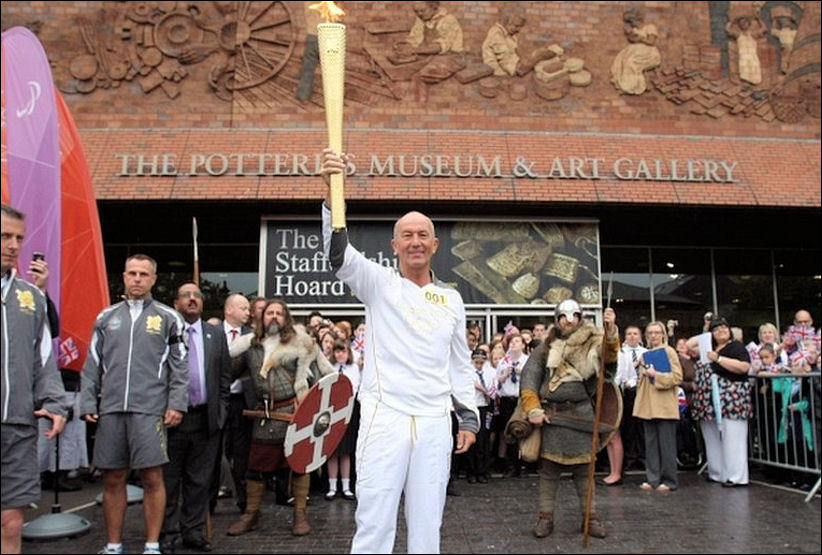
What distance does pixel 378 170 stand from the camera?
13.6 m

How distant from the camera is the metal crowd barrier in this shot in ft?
26.9

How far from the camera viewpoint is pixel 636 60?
14.7m

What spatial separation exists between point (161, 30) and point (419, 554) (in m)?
13.8

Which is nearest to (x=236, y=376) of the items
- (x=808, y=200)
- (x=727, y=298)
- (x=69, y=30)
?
(x=69, y=30)

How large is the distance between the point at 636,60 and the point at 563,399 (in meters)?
10.5

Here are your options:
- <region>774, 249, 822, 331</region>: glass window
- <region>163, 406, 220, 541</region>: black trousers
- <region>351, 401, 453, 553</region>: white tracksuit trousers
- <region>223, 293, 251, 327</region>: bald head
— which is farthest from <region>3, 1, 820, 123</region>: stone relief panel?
<region>351, 401, 453, 553</region>: white tracksuit trousers

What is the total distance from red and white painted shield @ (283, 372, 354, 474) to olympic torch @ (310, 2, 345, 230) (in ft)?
9.52

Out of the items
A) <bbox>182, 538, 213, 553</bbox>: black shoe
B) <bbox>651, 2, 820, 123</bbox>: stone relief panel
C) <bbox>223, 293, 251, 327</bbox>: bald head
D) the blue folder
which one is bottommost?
<bbox>182, 538, 213, 553</bbox>: black shoe

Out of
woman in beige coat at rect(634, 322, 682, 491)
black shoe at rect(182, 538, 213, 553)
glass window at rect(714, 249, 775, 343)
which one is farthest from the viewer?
glass window at rect(714, 249, 775, 343)

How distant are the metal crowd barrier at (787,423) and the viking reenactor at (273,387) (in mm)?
5496

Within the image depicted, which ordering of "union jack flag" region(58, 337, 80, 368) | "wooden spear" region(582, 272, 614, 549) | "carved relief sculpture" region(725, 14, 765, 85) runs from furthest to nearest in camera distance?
"carved relief sculpture" region(725, 14, 765, 85)
"union jack flag" region(58, 337, 80, 368)
"wooden spear" region(582, 272, 614, 549)

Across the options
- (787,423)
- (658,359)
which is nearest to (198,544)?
(658,359)

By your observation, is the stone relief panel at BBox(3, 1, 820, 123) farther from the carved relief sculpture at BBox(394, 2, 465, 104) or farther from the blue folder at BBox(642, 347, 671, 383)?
the blue folder at BBox(642, 347, 671, 383)

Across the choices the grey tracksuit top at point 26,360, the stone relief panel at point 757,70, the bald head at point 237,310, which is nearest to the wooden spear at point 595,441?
the bald head at point 237,310
